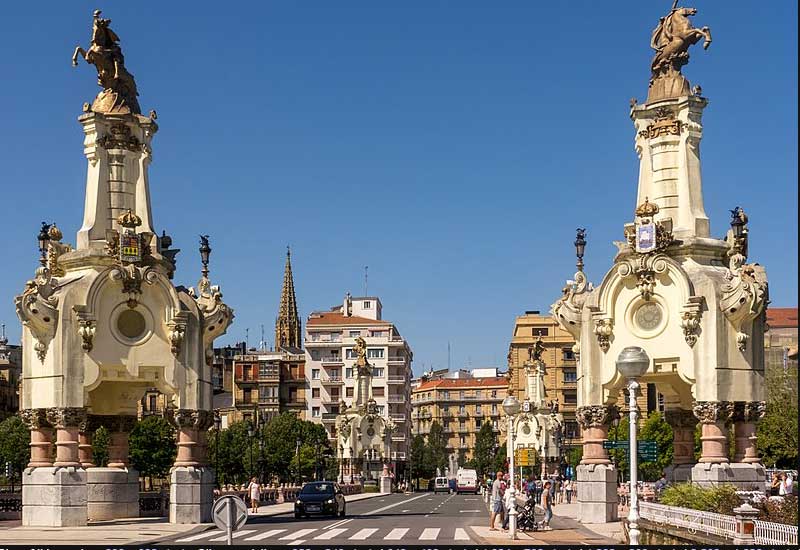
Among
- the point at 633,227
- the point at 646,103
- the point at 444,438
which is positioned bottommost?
the point at 444,438

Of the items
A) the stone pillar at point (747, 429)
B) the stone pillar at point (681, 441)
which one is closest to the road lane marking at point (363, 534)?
the stone pillar at point (681, 441)

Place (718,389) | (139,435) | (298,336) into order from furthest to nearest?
(298,336) → (139,435) → (718,389)

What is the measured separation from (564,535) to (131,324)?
15165 mm

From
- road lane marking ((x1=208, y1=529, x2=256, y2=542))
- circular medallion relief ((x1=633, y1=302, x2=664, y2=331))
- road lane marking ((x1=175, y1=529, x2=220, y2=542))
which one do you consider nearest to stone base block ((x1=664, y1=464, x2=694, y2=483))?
circular medallion relief ((x1=633, y1=302, x2=664, y2=331))

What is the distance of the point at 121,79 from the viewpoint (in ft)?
144

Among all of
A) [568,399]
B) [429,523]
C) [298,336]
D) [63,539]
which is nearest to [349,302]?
[298,336]

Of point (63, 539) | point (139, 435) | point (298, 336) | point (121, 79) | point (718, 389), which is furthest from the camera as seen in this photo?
point (298, 336)

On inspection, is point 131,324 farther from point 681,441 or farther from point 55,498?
point 681,441

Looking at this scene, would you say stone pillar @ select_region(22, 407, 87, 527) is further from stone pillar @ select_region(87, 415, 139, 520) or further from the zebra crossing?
the zebra crossing

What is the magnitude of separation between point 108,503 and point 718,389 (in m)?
20.5

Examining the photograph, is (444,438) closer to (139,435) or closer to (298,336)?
(298,336)

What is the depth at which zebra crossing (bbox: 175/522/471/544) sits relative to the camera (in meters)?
36.5

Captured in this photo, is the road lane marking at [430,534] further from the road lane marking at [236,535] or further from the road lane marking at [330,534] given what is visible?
the road lane marking at [236,535]

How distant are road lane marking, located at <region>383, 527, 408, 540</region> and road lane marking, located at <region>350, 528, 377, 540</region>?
0.61m
